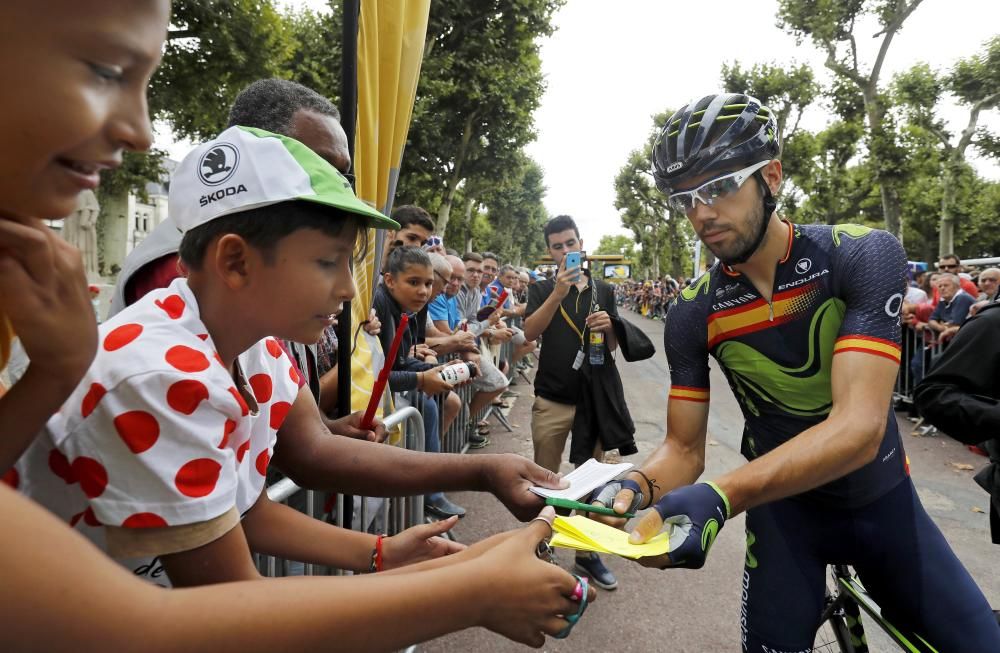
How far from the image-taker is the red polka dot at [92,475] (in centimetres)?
101

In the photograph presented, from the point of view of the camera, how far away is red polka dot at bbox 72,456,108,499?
1007 mm

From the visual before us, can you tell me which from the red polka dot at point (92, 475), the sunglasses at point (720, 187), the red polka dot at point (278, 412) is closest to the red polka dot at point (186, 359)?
the red polka dot at point (92, 475)

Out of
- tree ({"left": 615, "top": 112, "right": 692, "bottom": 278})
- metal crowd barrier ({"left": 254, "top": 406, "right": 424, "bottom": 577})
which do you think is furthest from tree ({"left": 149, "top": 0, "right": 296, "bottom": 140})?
tree ({"left": 615, "top": 112, "right": 692, "bottom": 278})

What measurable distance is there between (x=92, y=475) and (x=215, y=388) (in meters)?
0.25

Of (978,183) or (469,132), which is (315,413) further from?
(978,183)

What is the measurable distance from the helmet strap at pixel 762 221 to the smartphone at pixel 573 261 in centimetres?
243

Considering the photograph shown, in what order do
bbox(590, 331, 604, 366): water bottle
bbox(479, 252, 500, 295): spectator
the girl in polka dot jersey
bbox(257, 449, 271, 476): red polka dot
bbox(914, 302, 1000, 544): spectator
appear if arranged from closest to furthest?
the girl in polka dot jersey, bbox(257, 449, 271, 476): red polka dot, bbox(914, 302, 1000, 544): spectator, bbox(590, 331, 604, 366): water bottle, bbox(479, 252, 500, 295): spectator

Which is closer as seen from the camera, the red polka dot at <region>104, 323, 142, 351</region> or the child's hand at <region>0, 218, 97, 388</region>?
the child's hand at <region>0, 218, 97, 388</region>

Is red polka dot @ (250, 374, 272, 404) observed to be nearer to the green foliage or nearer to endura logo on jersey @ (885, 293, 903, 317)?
endura logo on jersey @ (885, 293, 903, 317)

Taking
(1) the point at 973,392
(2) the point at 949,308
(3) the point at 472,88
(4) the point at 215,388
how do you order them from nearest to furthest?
(4) the point at 215,388, (1) the point at 973,392, (2) the point at 949,308, (3) the point at 472,88

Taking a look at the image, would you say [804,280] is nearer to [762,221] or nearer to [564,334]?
[762,221]

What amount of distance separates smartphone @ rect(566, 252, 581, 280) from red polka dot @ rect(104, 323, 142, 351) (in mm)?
3874

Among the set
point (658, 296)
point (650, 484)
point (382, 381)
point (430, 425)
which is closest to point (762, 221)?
point (650, 484)

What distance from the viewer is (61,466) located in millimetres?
1048
